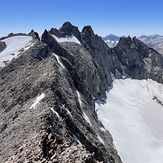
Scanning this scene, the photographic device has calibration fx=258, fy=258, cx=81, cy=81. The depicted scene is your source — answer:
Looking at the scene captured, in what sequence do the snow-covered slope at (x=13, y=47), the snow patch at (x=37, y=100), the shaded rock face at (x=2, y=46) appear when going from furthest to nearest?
the shaded rock face at (x=2, y=46) < the snow-covered slope at (x=13, y=47) < the snow patch at (x=37, y=100)

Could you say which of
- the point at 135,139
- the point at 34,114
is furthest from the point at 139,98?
the point at 34,114

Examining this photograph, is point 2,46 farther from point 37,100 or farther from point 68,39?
point 37,100

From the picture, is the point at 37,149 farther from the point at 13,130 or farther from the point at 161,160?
the point at 161,160

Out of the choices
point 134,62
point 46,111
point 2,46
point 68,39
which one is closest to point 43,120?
point 46,111

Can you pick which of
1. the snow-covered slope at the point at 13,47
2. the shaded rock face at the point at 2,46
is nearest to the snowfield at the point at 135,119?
the snow-covered slope at the point at 13,47

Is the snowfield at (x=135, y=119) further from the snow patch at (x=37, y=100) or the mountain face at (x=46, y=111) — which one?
the snow patch at (x=37, y=100)

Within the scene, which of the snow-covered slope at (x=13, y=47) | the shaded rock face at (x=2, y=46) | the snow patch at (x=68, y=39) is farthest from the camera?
the snow patch at (x=68, y=39)

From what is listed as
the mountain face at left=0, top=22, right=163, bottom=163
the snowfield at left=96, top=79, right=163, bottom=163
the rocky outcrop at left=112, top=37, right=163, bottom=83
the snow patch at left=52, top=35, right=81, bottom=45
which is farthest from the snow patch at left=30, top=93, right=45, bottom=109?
the rocky outcrop at left=112, top=37, right=163, bottom=83

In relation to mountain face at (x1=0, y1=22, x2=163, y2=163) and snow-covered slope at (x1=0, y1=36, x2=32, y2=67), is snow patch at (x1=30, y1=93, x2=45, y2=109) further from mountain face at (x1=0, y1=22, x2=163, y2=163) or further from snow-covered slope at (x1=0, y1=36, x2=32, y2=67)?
snow-covered slope at (x1=0, y1=36, x2=32, y2=67)
